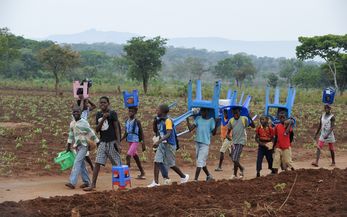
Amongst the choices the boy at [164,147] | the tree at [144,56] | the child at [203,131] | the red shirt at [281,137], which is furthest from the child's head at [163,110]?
the tree at [144,56]

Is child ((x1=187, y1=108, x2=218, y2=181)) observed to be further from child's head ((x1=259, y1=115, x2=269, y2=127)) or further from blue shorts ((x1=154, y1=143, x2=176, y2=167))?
child's head ((x1=259, y1=115, x2=269, y2=127))

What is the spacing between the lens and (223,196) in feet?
24.4

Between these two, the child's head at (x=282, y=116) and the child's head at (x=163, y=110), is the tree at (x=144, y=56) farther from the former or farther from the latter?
the child's head at (x=163, y=110)

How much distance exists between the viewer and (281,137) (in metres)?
9.92

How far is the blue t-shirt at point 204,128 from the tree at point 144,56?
3417cm

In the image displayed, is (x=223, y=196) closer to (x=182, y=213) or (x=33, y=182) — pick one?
(x=182, y=213)

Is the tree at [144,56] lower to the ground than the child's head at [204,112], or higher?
higher

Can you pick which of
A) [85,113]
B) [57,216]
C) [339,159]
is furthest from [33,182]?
[339,159]

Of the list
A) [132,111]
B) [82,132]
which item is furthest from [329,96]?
[82,132]

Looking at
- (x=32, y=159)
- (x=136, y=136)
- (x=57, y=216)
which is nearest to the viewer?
(x=57, y=216)

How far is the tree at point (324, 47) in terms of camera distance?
3753 centimetres

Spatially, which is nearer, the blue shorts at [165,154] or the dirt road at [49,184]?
the dirt road at [49,184]

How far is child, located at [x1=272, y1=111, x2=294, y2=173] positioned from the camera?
9898 mm

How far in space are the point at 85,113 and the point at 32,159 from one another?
2.72m
